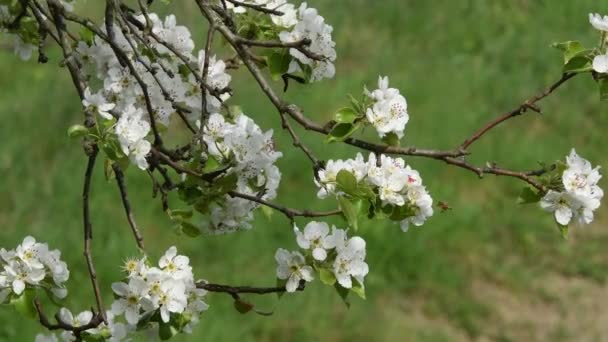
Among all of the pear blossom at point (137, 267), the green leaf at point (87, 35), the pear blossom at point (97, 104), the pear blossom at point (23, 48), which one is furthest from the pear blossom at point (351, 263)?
the pear blossom at point (23, 48)

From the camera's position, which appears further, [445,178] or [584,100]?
[584,100]

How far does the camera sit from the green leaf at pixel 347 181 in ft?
5.16

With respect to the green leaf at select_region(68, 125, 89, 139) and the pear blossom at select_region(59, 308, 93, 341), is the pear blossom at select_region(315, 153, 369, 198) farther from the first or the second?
the pear blossom at select_region(59, 308, 93, 341)

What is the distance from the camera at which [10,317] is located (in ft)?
12.5

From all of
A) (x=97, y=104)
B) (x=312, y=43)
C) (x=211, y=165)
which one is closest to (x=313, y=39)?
A: (x=312, y=43)

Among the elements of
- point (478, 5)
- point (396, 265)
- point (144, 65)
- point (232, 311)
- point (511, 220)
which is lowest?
point (144, 65)

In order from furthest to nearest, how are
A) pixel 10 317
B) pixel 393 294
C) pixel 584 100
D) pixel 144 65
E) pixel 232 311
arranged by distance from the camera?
pixel 584 100
pixel 393 294
pixel 232 311
pixel 10 317
pixel 144 65

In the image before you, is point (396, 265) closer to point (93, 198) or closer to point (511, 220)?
point (511, 220)

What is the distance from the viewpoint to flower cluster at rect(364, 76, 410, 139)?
167 centimetres

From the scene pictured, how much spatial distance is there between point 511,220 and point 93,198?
7.48 ft

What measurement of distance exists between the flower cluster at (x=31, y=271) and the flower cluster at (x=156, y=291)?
141 millimetres

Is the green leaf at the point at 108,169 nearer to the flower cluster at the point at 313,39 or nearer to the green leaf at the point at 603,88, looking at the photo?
the flower cluster at the point at 313,39

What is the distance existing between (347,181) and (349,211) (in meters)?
0.05

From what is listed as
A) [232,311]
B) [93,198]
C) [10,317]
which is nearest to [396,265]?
[232,311]
